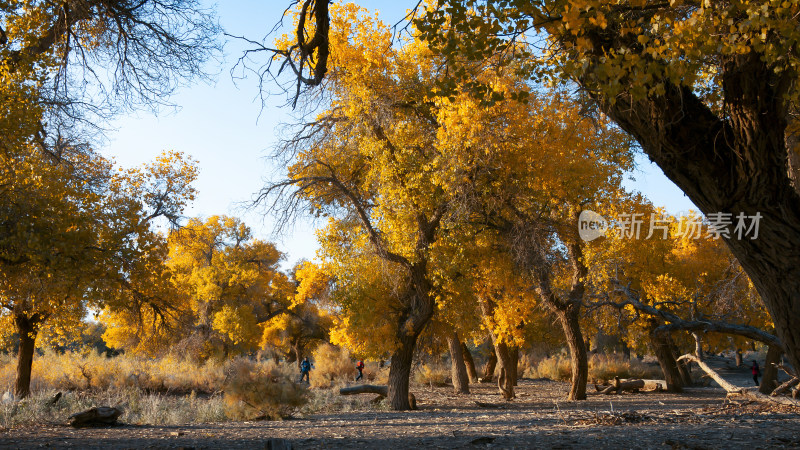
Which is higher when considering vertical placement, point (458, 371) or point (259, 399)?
point (259, 399)

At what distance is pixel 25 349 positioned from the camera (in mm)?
14695

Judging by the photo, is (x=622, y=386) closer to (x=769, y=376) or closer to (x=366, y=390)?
(x=769, y=376)

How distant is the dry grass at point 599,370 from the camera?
2538 centimetres

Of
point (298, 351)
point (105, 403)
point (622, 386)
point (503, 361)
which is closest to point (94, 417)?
point (105, 403)

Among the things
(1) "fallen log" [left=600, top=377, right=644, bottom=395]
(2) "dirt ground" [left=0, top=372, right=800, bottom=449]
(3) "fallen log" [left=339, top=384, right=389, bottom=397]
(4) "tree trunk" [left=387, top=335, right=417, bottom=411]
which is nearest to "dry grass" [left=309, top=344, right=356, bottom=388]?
(3) "fallen log" [left=339, top=384, right=389, bottom=397]

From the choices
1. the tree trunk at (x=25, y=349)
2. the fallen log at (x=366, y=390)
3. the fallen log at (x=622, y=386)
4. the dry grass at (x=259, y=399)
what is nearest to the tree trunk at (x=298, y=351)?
the fallen log at (x=622, y=386)

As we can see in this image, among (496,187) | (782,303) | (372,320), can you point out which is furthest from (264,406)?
(782,303)

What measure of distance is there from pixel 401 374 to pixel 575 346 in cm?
533

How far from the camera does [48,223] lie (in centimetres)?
771

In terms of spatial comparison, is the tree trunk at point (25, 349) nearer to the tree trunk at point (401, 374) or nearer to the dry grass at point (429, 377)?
the tree trunk at point (401, 374)

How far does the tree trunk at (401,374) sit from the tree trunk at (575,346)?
15.5 ft

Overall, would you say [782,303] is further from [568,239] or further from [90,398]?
[90,398]

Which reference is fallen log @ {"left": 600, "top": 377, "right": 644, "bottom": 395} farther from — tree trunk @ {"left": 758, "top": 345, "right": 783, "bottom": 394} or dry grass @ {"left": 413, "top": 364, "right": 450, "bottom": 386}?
dry grass @ {"left": 413, "top": 364, "right": 450, "bottom": 386}

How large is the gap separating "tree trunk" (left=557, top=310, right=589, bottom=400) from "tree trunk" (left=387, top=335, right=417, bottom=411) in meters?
4.71
